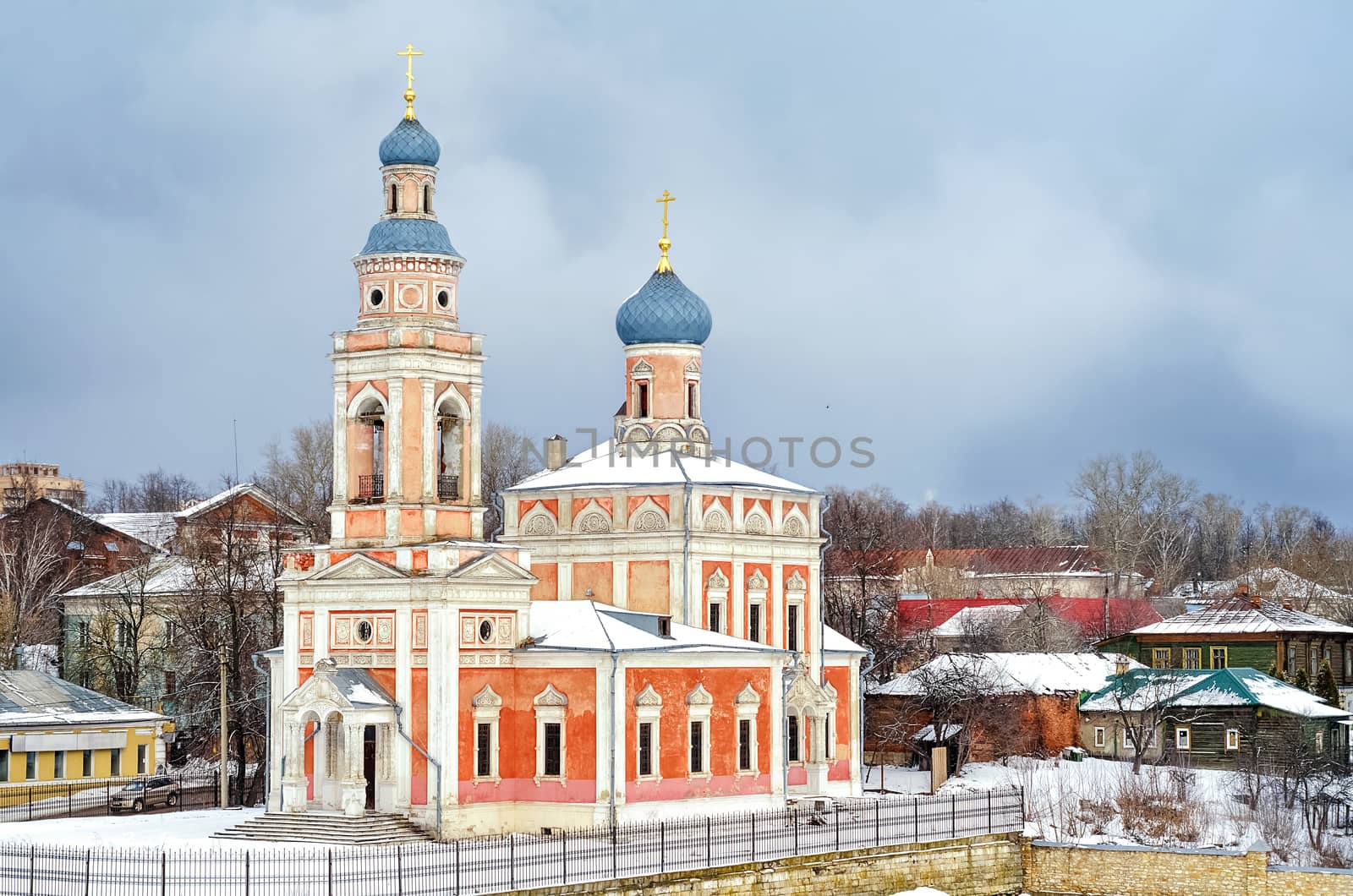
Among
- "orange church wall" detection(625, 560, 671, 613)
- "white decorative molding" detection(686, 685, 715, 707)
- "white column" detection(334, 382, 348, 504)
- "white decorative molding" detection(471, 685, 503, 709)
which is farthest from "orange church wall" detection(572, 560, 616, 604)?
"white column" detection(334, 382, 348, 504)

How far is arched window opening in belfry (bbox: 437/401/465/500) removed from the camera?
37188mm

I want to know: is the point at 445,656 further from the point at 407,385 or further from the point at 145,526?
the point at 145,526

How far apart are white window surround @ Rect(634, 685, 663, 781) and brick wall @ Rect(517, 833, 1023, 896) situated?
451 centimetres

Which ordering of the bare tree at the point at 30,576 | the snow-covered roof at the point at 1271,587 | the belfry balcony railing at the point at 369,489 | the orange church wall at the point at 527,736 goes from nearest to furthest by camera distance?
the orange church wall at the point at 527,736 < the belfry balcony railing at the point at 369,489 < the bare tree at the point at 30,576 < the snow-covered roof at the point at 1271,587

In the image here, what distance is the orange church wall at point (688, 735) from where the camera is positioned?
36219 mm

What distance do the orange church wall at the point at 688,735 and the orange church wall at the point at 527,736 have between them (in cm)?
67

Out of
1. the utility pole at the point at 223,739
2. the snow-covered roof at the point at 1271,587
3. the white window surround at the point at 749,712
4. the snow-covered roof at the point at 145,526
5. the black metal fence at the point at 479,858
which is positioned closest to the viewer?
the black metal fence at the point at 479,858

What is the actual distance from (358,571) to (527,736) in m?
4.04

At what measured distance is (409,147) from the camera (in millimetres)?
37781

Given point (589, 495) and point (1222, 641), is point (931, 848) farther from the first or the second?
point (1222, 641)

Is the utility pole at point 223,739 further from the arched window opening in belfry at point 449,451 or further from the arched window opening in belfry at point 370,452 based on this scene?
the arched window opening in belfry at point 449,451

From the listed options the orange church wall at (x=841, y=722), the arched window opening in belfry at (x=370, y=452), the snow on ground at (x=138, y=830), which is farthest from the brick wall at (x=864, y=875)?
the arched window opening in belfry at (x=370, y=452)

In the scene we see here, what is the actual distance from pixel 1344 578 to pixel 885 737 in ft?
131

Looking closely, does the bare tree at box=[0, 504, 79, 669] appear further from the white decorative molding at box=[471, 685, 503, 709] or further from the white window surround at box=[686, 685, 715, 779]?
the white window surround at box=[686, 685, 715, 779]
